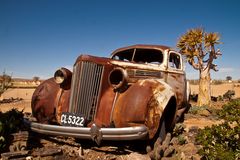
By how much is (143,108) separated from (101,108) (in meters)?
0.89

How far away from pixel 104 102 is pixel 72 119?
0.70m

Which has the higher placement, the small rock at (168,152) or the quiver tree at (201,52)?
the quiver tree at (201,52)

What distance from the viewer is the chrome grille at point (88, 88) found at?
186 inches

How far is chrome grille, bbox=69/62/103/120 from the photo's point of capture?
473 centimetres

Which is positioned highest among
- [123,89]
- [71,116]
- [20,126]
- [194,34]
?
[194,34]

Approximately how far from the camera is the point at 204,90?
13.5 metres

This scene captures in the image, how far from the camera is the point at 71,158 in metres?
4.59

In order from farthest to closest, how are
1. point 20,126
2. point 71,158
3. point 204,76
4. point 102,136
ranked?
point 204,76 → point 20,126 → point 71,158 → point 102,136

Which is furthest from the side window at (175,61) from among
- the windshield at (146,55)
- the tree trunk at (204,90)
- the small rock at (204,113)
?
the tree trunk at (204,90)

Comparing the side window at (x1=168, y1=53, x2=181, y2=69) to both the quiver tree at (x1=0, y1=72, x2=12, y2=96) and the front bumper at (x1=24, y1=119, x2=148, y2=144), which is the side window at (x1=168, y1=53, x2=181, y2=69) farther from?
the quiver tree at (x1=0, y1=72, x2=12, y2=96)

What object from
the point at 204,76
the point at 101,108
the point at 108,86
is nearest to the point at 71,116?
the point at 101,108

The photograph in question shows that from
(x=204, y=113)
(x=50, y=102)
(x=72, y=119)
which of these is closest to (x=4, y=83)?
(x=50, y=102)

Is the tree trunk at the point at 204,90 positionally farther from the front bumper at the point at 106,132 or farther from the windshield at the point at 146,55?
the front bumper at the point at 106,132

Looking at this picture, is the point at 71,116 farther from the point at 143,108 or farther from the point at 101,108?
the point at 143,108
